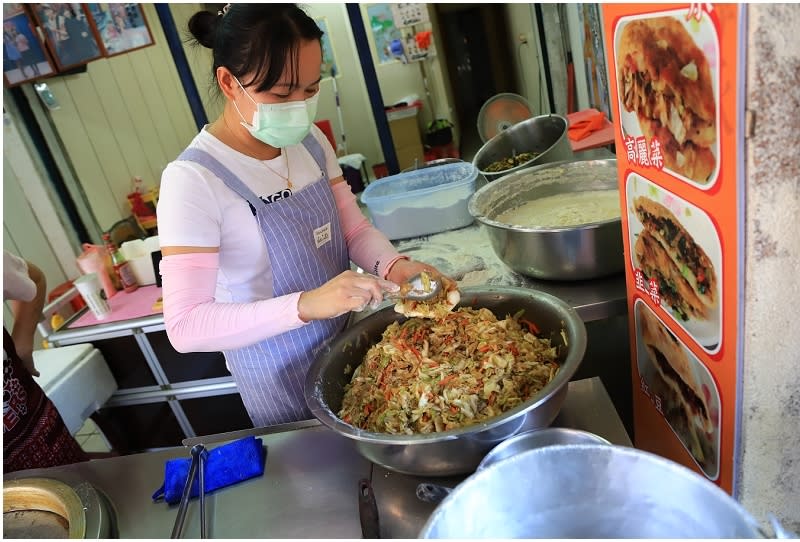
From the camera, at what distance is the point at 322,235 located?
1668 millimetres

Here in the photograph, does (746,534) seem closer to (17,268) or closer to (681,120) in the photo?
(681,120)

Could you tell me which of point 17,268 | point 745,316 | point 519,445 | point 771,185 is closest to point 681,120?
point 771,185

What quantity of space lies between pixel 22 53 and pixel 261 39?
3667 mm

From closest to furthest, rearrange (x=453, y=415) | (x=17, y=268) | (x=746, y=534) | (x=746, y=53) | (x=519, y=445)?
(x=746, y=534) < (x=746, y=53) < (x=519, y=445) < (x=453, y=415) < (x=17, y=268)

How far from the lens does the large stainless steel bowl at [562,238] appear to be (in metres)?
1.70

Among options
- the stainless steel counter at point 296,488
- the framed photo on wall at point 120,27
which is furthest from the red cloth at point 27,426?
the framed photo on wall at point 120,27

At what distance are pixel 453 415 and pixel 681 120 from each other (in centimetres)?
73

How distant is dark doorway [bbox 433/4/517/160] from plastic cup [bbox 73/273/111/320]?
633 cm

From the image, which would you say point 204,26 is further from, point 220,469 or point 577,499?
point 577,499

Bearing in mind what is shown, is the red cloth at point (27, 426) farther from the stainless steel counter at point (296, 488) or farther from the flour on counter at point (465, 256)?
the flour on counter at point (465, 256)

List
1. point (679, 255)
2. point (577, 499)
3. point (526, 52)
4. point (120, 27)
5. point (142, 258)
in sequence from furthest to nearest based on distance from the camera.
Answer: point (526, 52), point (120, 27), point (142, 258), point (679, 255), point (577, 499)

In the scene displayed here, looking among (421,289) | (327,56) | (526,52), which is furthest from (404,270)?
(327,56)

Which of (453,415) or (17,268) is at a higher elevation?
(17,268)

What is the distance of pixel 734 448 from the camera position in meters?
1.08
